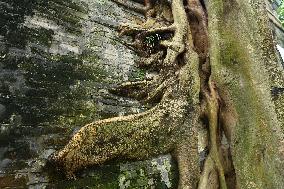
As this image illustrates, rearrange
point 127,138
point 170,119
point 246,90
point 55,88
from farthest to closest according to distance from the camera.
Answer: point 170,119 < point 246,90 < point 127,138 < point 55,88

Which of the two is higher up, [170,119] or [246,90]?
[246,90]

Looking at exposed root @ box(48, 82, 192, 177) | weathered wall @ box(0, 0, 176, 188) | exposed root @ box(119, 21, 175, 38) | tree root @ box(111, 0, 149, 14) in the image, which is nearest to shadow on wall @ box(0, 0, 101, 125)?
weathered wall @ box(0, 0, 176, 188)

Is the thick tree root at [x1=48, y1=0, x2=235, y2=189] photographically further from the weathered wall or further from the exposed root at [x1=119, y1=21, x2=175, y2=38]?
the weathered wall

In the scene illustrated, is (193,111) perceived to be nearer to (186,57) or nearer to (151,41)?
(186,57)

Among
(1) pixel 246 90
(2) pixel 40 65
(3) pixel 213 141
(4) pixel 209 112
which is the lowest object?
(3) pixel 213 141

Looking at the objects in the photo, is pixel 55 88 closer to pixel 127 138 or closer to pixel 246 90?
pixel 127 138

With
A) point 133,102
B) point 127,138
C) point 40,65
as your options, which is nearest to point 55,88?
point 40,65
